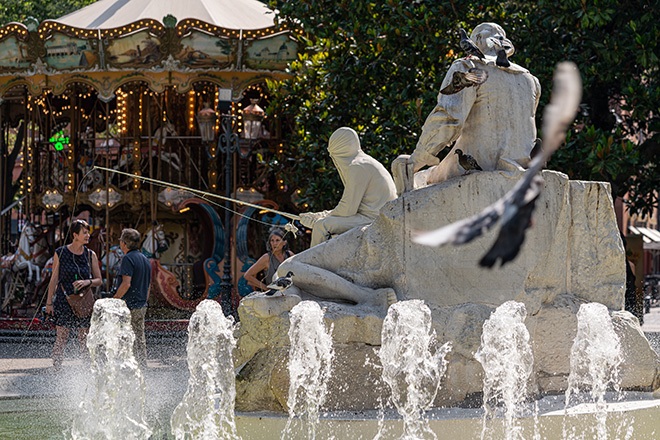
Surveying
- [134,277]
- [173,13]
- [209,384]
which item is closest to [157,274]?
[173,13]

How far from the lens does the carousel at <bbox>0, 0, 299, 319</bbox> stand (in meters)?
19.9

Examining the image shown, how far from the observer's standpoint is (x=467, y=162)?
7.03 metres

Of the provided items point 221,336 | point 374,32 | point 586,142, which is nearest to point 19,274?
point 374,32

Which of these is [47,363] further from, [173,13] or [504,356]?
[173,13]

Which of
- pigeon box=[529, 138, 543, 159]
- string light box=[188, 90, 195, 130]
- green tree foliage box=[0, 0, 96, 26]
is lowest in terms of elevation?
pigeon box=[529, 138, 543, 159]

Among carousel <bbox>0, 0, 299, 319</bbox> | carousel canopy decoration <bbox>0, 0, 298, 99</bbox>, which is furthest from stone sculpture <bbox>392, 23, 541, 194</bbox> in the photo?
carousel canopy decoration <bbox>0, 0, 298, 99</bbox>

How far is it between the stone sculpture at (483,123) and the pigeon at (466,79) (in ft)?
0.12

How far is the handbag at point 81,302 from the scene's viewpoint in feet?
33.0

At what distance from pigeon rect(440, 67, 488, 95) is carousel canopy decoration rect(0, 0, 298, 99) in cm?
1277

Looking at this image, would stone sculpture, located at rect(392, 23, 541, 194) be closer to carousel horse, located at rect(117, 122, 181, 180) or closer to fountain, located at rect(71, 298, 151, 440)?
fountain, located at rect(71, 298, 151, 440)

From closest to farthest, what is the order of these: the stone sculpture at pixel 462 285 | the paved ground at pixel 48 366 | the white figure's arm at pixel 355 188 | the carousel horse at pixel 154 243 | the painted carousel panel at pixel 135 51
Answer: the stone sculpture at pixel 462 285
the white figure's arm at pixel 355 188
the paved ground at pixel 48 366
the painted carousel panel at pixel 135 51
the carousel horse at pixel 154 243

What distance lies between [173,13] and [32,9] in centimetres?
1048

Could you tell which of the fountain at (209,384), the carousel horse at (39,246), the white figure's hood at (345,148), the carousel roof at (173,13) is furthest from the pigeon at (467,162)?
the carousel horse at (39,246)

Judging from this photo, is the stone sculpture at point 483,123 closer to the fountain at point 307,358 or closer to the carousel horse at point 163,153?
the fountain at point 307,358
